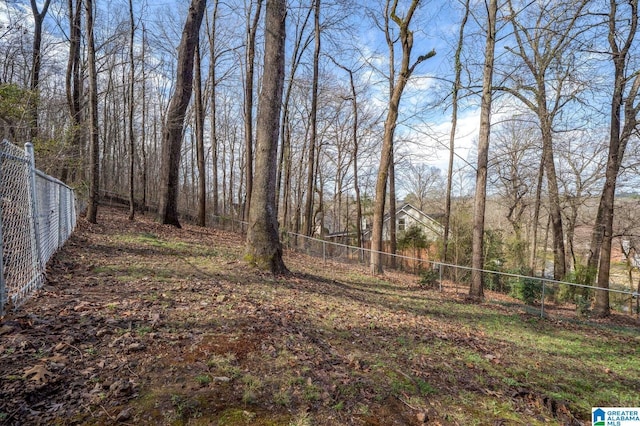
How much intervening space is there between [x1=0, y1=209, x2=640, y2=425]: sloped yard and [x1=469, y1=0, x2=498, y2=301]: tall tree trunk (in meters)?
2.84

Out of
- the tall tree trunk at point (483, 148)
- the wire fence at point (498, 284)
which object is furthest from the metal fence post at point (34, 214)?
the tall tree trunk at point (483, 148)

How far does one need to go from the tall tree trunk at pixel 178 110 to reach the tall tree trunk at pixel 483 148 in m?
9.19

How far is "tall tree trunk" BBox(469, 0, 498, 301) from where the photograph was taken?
9133 mm

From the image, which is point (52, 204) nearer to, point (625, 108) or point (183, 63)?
point (183, 63)

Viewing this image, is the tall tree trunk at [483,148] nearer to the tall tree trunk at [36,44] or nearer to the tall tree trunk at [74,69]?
the tall tree trunk at [74,69]

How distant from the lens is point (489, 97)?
9180 mm

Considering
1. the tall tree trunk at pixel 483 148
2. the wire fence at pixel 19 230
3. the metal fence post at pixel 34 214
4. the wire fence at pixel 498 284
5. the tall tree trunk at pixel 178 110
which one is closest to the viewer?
the wire fence at pixel 19 230

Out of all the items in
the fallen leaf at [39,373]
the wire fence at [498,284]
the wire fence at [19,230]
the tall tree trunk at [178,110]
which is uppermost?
the tall tree trunk at [178,110]

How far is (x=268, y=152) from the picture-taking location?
6.09m

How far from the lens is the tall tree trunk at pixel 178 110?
1090 centimetres

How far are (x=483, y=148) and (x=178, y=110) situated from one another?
988cm

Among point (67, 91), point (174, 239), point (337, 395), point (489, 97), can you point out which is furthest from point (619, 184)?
point (67, 91)

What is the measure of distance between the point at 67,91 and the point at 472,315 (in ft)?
51.0

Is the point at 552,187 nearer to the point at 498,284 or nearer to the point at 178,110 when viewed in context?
the point at 498,284
